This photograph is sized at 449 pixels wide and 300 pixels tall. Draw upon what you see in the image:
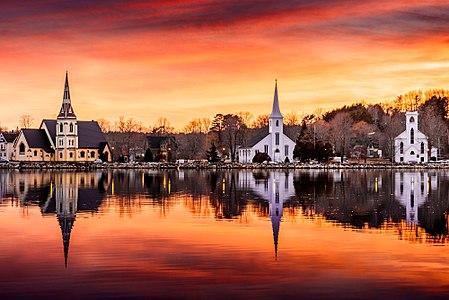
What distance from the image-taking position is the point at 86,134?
129750 millimetres

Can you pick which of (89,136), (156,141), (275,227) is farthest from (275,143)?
(275,227)

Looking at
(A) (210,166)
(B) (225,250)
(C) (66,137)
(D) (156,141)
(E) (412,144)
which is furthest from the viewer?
(D) (156,141)

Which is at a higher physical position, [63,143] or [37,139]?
[37,139]

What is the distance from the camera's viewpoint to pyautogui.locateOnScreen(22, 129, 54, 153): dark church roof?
127 metres

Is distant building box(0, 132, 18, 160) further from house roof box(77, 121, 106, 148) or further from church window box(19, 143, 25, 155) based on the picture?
house roof box(77, 121, 106, 148)

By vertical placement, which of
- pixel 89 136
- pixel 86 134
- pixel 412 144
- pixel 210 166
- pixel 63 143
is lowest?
pixel 210 166

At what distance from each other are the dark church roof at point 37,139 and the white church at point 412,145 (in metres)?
63.2

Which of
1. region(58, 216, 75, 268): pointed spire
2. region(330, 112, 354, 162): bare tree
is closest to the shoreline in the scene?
region(330, 112, 354, 162): bare tree

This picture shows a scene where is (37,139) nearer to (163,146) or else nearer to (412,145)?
(163,146)

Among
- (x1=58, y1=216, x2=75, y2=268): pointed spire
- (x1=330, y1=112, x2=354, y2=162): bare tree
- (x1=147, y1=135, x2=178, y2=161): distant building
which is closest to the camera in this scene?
(x1=58, y1=216, x2=75, y2=268): pointed spire

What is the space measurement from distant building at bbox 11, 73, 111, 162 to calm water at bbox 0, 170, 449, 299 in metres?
92.1

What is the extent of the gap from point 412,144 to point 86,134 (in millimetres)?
59185

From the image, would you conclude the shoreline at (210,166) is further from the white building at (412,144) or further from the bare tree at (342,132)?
the bare tree at (342,132)

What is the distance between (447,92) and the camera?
548 feet
